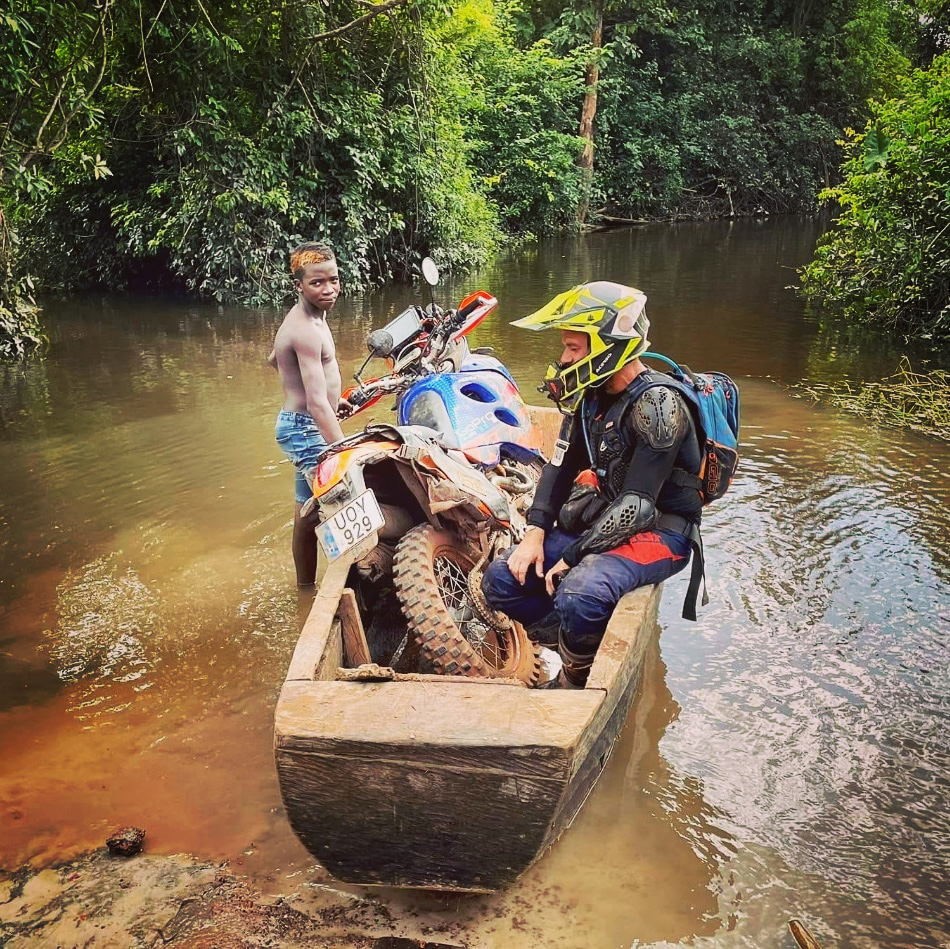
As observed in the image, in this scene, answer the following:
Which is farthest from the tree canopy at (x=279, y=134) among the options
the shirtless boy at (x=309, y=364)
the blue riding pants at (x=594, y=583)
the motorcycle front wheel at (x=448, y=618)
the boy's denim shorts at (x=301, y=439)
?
the blue riding pants at (x=594, y=583)

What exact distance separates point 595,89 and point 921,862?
2515 cm

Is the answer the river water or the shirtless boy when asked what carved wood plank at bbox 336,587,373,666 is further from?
the shirtless boy

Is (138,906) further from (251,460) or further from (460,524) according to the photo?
(251,460)

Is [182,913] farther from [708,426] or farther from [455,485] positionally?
[708,426]

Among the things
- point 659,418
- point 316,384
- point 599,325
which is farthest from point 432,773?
point 316,384

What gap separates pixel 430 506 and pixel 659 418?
107 centimetres

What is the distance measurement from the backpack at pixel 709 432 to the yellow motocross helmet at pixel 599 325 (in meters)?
0.16

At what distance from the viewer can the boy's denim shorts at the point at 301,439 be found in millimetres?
4816

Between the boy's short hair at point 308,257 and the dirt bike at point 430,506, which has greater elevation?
the boy's short hair at point 308,257

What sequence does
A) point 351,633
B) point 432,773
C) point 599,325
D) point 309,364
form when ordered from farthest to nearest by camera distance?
1. point 309,364
2. point 351,633
3. point 599,325
4. point 432,773

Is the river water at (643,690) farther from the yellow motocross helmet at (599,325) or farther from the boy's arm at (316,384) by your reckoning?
the yellow motocross helmet at (599,325)

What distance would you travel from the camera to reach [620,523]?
133 inches

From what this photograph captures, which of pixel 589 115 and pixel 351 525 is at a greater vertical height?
pixel 589 115

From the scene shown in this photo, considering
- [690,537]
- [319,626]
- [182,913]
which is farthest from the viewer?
[690,537]
